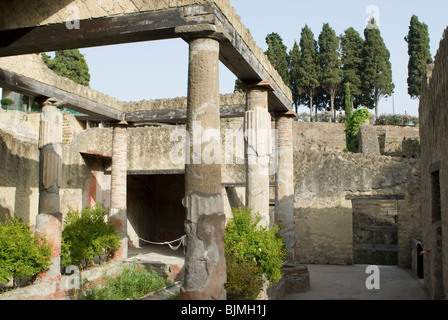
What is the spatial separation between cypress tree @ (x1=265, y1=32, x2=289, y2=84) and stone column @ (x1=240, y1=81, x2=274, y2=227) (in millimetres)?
25600

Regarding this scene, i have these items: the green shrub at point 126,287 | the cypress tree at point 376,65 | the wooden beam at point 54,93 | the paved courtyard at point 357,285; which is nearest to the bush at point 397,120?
the cypress tree at point 376,65

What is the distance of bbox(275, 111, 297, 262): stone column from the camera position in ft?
28.6

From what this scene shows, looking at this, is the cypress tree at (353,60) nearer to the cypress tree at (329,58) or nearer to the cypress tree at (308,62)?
the cypress tree at (329,58)

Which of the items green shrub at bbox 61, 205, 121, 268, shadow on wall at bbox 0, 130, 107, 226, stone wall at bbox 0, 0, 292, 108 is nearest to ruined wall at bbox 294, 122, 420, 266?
green shrub at bbox 61, 205, 121, 268

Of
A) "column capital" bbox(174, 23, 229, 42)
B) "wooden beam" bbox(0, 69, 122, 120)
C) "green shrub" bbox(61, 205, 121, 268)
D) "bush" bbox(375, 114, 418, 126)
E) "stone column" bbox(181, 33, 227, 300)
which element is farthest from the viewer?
"bush" bbox(375, 114, 418, 126)

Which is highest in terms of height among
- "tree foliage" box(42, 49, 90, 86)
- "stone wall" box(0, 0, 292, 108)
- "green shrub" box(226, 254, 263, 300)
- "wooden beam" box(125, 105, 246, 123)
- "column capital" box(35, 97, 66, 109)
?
"tree foliage" box(42, 49, 90, 86)

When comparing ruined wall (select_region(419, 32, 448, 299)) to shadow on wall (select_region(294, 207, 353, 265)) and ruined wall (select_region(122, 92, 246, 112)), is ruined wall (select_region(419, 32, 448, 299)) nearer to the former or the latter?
shadow on wall (select_region(294, 207, 353, 265))

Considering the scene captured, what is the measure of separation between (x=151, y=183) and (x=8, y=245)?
30.1ft

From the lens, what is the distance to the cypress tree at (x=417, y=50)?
3077 cm

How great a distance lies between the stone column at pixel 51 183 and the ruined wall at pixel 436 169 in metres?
6.32
